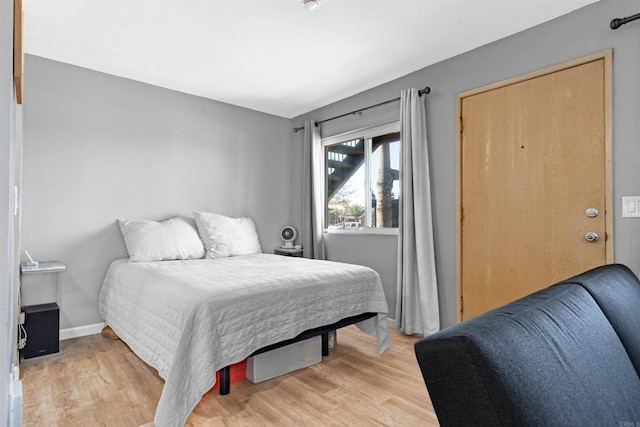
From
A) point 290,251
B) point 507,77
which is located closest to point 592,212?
point 507,77

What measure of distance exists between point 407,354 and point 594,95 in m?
2.22

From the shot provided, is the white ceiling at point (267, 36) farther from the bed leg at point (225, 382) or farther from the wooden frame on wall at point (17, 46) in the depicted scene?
the bed leg at point (225, 382)

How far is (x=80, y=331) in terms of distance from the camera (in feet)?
10.5

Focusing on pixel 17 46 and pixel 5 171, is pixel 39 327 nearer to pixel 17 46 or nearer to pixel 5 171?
pixel 17 46

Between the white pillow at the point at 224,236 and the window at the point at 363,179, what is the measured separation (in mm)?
1032

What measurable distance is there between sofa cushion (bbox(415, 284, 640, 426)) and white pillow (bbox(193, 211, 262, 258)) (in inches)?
128

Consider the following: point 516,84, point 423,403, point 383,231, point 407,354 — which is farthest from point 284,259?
point 516,84

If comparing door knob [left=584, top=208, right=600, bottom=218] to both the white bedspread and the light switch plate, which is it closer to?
the light switch plate

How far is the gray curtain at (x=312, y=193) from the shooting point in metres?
4.32

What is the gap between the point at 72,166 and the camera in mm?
3201

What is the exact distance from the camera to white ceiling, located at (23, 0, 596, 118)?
2.36 metres

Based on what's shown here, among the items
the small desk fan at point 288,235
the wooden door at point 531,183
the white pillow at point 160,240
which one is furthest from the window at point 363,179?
the white pillow at point 160,240

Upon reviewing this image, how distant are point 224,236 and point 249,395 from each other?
1865mm

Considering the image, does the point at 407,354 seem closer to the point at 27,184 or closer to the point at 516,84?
the point at 516,84
